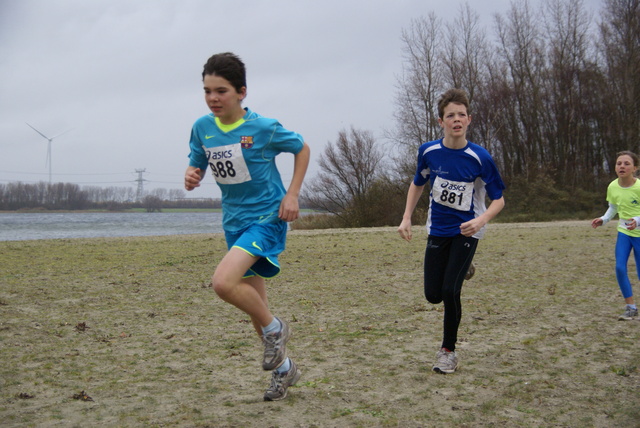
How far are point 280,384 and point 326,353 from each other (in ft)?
4.28

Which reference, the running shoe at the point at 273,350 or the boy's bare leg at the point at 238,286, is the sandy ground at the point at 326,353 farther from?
the boy's bare leg at the point at 238,286

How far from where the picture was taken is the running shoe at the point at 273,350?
4.08 metres

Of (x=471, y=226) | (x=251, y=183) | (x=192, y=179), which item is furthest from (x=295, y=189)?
(x=471, y=226)

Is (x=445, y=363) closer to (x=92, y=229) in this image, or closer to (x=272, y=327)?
(x=272, y=327)

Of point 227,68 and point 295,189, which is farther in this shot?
point 295,189

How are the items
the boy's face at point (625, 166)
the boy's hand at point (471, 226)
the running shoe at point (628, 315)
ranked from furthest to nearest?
the boy's face at point (625, 166), the running shoe at point (628, 315), the boy's hand at point (471, 226)

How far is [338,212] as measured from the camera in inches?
1666

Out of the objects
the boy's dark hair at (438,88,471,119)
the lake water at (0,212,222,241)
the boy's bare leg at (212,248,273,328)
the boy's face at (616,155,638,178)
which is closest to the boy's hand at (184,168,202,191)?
the boy's bare leg at (212,248,273,328)

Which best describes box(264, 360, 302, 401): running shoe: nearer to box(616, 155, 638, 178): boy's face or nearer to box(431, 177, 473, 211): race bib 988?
box(431, 177, 473, 211): race bib 988

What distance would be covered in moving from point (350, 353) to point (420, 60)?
42239 millimetres

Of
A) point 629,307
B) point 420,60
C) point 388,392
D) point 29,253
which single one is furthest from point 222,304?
point 420,60

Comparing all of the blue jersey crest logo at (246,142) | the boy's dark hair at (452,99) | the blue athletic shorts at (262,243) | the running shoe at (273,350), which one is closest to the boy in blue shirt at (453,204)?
the boy's dark hair at (452,99)

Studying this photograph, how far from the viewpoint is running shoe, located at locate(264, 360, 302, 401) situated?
4.10 meters

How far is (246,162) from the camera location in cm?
414
